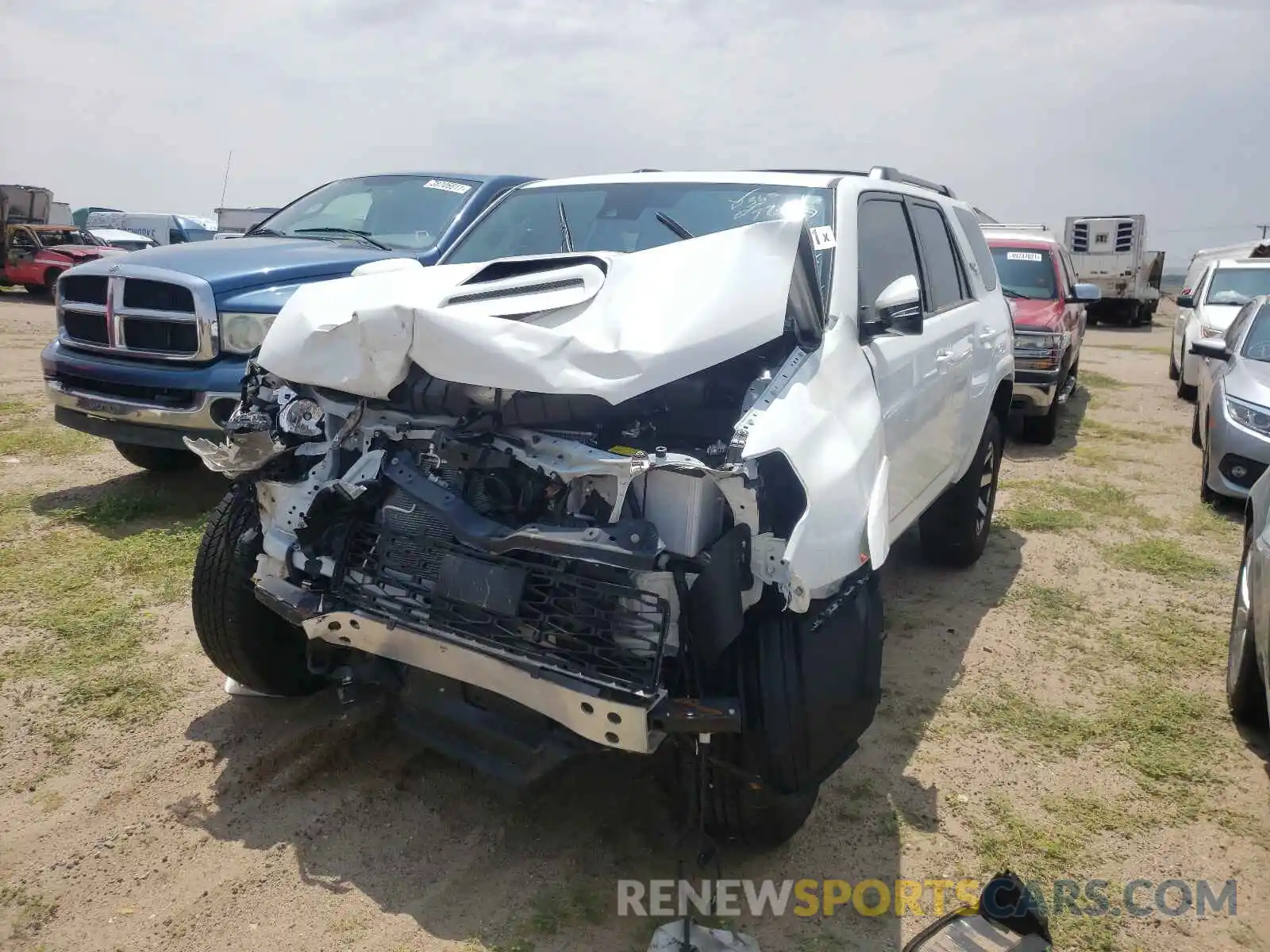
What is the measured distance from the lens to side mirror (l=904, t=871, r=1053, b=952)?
2150 mm

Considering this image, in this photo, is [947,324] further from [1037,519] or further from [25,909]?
[25,909]

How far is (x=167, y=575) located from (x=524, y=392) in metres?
3.04

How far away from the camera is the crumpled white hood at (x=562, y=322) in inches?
94.0

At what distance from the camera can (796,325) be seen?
2801 mm

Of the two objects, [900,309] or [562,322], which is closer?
[562,322]

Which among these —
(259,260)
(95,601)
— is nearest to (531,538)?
(95,601)

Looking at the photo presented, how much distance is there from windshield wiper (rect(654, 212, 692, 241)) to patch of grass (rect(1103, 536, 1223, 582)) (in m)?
3.54

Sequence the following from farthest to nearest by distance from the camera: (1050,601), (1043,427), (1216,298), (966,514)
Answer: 1. (1216,298)
2. (1043,427)
3. (966,514)
4. (1050,601)

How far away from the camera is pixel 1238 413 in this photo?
637cm

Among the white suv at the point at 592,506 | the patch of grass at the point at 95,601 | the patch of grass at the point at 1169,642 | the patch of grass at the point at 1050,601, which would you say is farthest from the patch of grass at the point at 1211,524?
the patch of grass at the point at 95,601

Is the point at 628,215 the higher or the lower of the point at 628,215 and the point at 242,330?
the higher

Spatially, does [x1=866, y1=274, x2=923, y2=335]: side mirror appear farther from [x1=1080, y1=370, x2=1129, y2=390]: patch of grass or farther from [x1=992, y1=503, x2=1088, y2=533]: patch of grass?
[x1=1080, y1=370, x2=1129, y2=390]: patch of grass

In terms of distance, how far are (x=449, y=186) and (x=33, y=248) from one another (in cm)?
1744

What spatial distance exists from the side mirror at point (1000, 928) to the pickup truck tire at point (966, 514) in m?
2.99
